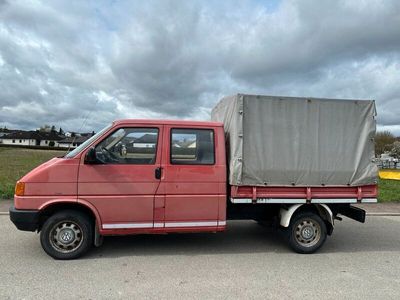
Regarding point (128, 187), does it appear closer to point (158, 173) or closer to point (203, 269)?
point (158, 173)

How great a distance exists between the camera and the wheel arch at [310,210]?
630 centimetres

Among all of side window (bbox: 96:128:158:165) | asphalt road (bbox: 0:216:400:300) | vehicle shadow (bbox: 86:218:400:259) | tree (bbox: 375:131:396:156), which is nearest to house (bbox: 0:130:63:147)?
tree (bbox: 375:131:396:156)

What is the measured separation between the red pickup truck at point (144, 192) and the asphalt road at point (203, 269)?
39 cm

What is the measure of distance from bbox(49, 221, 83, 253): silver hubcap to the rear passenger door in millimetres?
1309

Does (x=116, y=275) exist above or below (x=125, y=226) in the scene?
below

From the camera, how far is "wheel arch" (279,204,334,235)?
6297 mm

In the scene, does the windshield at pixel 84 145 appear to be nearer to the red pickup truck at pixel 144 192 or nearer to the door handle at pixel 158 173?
the red pickup truck at pixel 144 192

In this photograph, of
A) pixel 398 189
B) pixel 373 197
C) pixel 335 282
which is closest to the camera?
pixel 335 282

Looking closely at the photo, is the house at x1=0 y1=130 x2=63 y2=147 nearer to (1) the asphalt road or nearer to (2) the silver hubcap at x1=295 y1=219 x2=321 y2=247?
(1) the asphalt road

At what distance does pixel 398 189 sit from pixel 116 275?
13.4 m

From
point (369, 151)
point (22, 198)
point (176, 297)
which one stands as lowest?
point (176, 297)

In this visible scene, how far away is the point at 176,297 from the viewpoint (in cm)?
441

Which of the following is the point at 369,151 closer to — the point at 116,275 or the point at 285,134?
the point at 285,134

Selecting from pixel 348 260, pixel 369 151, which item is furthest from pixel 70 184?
pixel 369 151
